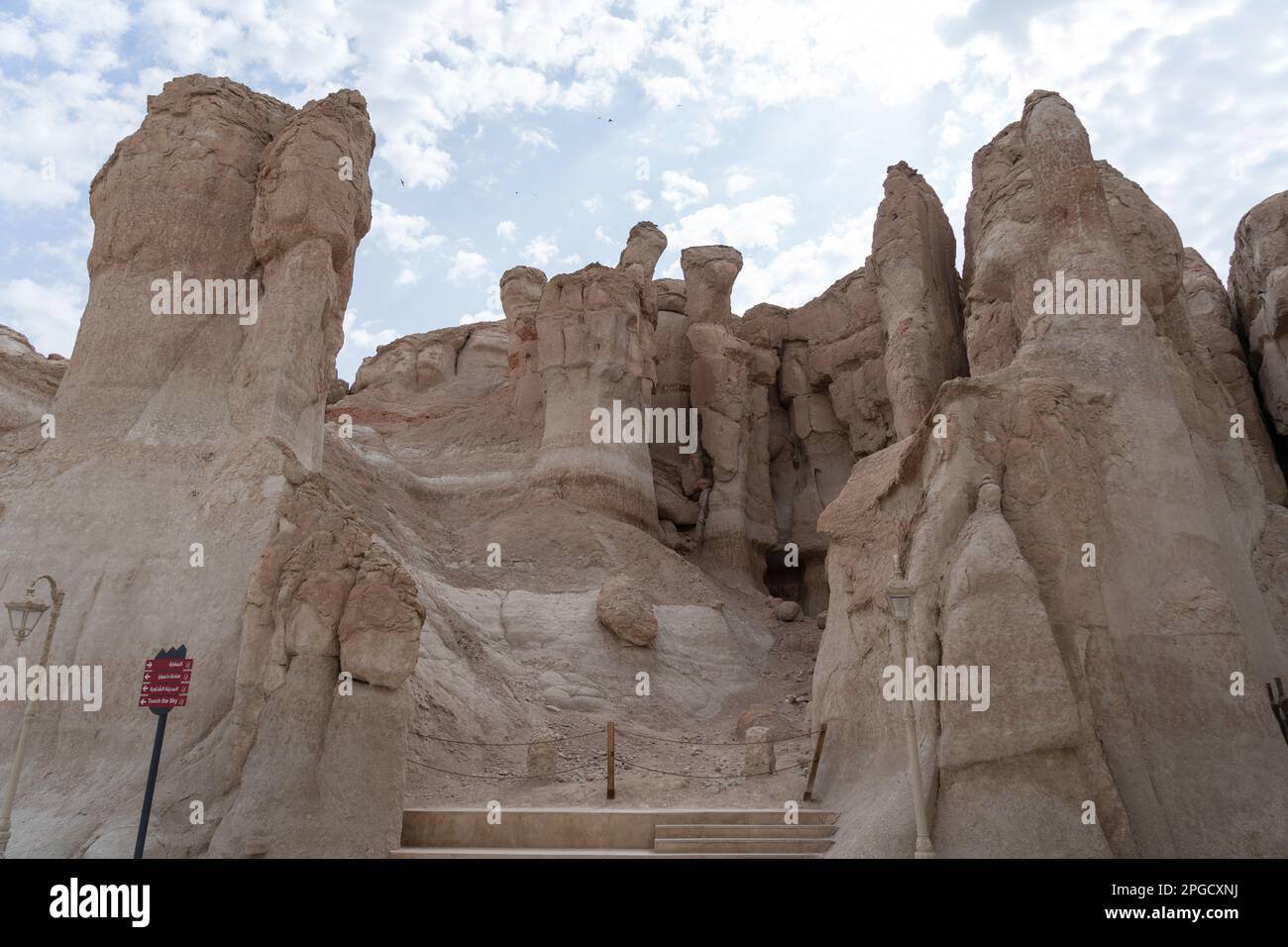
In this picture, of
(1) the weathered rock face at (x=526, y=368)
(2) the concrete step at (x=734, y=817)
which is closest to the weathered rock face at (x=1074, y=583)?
(2) the concrete step at (x=734, y=817)

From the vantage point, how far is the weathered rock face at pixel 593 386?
27906 millimetres

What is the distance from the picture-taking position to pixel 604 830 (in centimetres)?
1198

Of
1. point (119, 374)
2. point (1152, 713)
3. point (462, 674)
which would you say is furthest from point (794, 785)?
point (119, 374)

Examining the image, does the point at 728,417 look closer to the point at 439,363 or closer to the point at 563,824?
the point at 439,363

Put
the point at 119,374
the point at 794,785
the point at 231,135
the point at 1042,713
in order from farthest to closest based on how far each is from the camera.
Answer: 1. the point at 231,135
2. the point at 119,374
3. the point at 794,785
4. the point at 1042,713

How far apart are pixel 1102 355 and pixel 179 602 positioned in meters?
13.5

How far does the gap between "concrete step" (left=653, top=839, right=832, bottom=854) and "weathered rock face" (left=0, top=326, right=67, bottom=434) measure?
13209mm

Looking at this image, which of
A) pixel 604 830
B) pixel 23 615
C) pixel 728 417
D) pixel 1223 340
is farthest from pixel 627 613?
pixel 1223 340

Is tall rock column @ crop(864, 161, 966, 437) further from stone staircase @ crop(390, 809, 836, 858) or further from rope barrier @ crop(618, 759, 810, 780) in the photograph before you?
stone staircase @ crop(390, 809, 836, 858)

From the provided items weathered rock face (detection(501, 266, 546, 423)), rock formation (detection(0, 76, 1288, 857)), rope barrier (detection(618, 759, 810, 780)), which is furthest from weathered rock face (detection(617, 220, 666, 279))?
rope barrier (detection(618, 759, 810, 780))

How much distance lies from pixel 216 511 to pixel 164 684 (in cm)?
471

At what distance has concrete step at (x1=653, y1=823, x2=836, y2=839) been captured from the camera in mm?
11516
